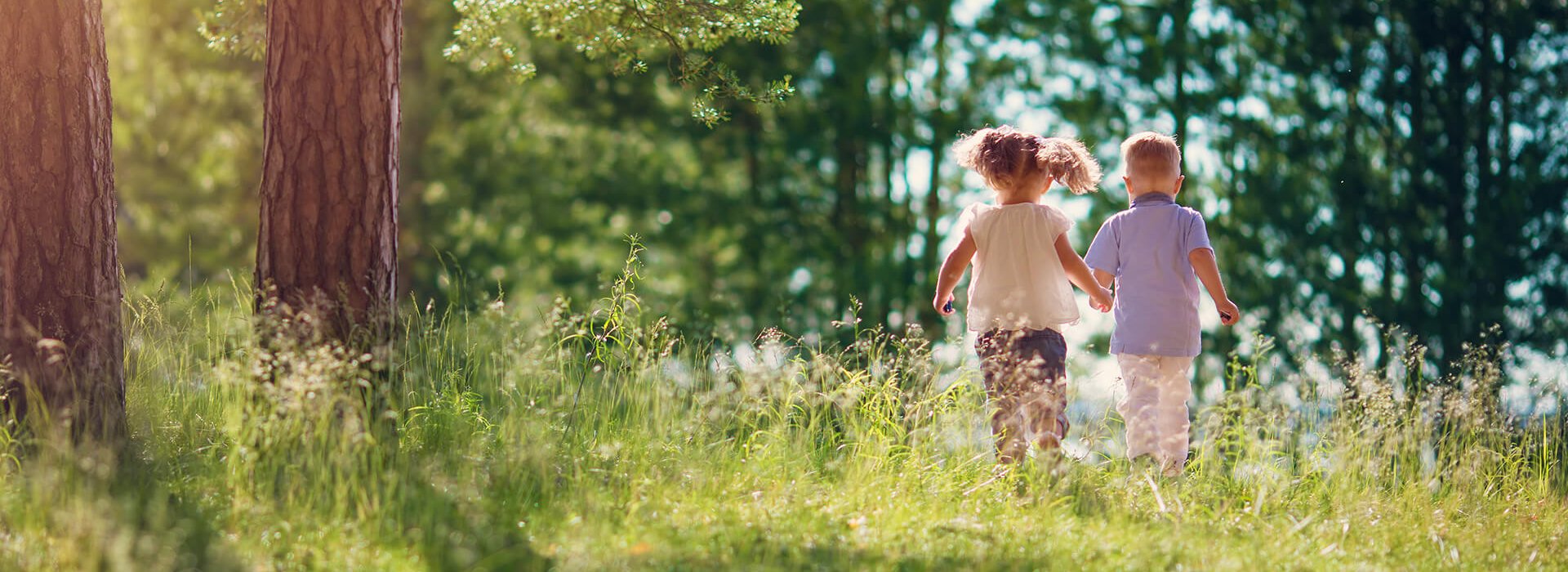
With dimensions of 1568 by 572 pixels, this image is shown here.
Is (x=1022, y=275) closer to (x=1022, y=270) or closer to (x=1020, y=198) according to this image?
(x=1022, y=270)

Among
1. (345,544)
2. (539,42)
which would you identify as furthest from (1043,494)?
(539,42)

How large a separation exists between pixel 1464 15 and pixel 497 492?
8.58 metres

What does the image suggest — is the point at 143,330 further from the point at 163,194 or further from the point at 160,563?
the point at 163,194

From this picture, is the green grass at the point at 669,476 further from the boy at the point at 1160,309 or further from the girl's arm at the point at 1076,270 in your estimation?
the girl's arm at the point at 1076,270

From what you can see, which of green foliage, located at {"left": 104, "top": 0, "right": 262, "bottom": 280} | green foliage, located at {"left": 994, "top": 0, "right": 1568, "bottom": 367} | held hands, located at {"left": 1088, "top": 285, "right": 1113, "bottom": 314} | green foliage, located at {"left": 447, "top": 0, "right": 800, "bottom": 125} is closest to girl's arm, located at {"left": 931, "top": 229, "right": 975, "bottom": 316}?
held hands, located at {"left": 1088, "top": 285, "right": 1113, "bottom": 314}

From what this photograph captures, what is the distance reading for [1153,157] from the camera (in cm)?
492

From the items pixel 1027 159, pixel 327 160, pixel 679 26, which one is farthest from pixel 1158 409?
pixel 327 160

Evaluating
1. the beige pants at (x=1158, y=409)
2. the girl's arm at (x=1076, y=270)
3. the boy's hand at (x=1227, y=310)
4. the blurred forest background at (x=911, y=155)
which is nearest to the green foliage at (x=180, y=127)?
the blurred forest background at (x=911, y=155)

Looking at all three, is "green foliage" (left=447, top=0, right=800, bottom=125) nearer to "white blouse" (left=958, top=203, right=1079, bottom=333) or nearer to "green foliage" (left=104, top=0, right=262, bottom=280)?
"white blouse" (left=958, top=203, right=1079, bottom=333)

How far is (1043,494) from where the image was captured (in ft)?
14.1

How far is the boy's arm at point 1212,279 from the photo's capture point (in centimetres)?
468

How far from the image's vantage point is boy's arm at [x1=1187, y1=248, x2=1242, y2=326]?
4.68 metres

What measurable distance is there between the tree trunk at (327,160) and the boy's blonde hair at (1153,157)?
10.3ft

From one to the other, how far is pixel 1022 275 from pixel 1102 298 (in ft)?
1.19
